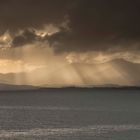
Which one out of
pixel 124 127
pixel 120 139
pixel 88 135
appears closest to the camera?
pixel 120 139

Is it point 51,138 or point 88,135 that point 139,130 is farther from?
point 51,138

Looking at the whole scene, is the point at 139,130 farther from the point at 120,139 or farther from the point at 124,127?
the point at 120,139

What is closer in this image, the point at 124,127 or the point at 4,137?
the point at 4,137

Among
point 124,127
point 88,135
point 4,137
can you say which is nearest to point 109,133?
point 88,135

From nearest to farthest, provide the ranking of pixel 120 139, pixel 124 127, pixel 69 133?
pixel 120 139 < pixel 69 133 < pixel 124 127

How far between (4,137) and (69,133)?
1342 centimetres

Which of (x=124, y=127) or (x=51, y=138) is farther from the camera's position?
(x=124, y=127)

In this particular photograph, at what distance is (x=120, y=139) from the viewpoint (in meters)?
67.1

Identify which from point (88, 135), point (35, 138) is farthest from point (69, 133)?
point (35, 138)

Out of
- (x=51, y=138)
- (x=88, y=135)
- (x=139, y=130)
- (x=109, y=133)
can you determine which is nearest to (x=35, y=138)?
(x=51, y=138)

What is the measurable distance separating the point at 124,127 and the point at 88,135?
15573mm

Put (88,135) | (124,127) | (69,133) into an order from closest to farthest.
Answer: (88,135)
(69,133)
(124,127)

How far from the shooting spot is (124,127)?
86625mm

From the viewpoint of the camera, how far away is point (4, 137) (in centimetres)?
6800
